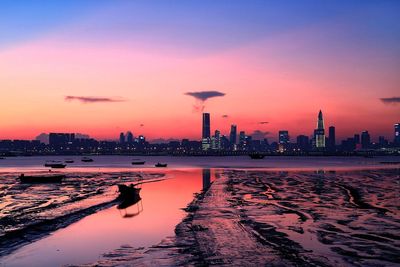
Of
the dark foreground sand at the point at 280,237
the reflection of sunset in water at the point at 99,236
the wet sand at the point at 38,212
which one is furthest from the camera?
the wet sand at the point at 38,212

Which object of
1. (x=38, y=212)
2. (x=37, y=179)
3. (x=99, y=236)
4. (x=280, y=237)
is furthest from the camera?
(x=37, y=179)

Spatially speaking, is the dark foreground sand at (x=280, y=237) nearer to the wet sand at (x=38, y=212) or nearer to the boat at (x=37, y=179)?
the wet sand at (x=38, y=212)

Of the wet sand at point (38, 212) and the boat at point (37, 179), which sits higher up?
the boat at point (37, 179)

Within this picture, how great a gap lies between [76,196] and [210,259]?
111 ft

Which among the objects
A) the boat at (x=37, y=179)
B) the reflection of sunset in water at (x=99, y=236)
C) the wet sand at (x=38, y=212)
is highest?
the boat at (x=37, y=179)

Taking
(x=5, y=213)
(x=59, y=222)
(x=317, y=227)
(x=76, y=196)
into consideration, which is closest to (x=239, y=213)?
(x=317, y=227)

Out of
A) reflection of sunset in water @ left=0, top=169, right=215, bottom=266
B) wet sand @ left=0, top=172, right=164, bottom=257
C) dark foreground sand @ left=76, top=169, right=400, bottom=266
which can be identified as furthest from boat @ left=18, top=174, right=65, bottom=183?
dark foreground sand @ left=76, top=169, right=400, bottom=266

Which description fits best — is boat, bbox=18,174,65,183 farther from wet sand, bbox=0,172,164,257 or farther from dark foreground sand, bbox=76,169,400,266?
dark foreground sand, bbox=76,169,400,266

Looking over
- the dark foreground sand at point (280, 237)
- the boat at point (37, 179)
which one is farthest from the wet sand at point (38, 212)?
the boat at point (37, 179)

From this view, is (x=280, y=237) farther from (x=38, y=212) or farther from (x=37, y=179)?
(x=37, y=179)

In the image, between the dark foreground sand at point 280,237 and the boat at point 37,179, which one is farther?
the boat at point 37,179

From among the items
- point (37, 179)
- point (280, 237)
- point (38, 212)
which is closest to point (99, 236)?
point (280, 237)

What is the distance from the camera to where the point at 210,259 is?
19516 millimetres

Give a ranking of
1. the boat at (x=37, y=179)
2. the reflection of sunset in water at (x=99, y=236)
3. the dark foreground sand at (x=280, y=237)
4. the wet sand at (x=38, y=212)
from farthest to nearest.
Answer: the boat at (x=37, y=179)
the wet sand at (x=38, y=212)
the reflection of sunset in water at (x=99, y=236)
the dark foreground sand at (x=280, y=237)
